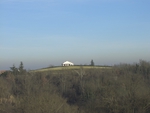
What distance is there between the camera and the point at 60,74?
57.2 meters

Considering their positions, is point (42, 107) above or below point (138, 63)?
below

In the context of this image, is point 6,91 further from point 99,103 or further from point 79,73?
point 79,73

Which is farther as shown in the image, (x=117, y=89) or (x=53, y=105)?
(x=117, y=89)

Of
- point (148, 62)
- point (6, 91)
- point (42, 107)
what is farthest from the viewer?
point (148, 62)

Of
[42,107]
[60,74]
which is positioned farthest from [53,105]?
[60,74]

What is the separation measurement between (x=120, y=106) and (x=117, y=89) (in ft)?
6.39

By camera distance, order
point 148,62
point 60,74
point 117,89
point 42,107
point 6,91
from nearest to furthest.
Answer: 1. point 42,107
2. point 117,89
3. point 6,91
4. point 148,62
5. point 60,74

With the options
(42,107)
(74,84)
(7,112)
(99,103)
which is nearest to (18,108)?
(7,112)

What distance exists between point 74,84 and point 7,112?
30.5 m

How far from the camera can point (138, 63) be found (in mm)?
50188

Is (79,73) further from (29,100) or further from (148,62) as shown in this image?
(29,100)

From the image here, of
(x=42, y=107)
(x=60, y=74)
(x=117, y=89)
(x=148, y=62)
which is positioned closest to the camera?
(x=42, y=107)

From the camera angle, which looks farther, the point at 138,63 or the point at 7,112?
the point at 138,63

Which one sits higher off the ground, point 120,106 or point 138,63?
point 138,63
